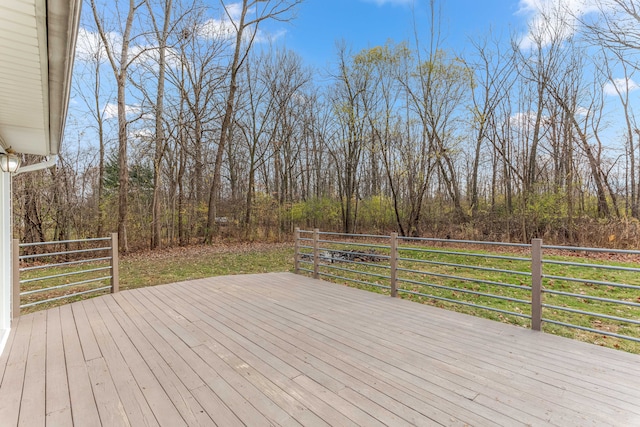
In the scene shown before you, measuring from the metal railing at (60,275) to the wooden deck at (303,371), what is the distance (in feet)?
1.42

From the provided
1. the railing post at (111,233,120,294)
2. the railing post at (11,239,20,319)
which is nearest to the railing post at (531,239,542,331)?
the railing post at (111,233,120,294)

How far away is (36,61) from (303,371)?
2.39 meters

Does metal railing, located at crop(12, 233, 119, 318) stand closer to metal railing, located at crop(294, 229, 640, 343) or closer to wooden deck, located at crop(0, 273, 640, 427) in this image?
wooden deck, located at crop(0, 273, 640, 427)

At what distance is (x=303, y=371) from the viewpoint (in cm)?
221

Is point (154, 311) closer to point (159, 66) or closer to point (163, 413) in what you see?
point (163, 413)

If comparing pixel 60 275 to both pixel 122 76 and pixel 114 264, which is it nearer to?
pixel 114 264

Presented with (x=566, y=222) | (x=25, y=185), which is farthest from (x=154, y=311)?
(x=566, y=222)

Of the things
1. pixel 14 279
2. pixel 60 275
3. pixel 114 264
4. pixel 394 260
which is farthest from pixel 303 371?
pixel 114 264

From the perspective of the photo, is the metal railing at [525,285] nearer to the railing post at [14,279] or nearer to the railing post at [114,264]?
the railing post at [114,264]

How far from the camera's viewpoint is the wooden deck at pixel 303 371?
173 cm

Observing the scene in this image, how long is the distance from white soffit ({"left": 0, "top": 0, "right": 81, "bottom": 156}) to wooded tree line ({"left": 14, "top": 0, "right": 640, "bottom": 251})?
748cm

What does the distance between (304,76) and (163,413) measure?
15.1m

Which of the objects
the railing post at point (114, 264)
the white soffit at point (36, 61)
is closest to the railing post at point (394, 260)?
A: the white soffit at point (36, 61)

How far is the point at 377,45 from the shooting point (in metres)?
12.9
